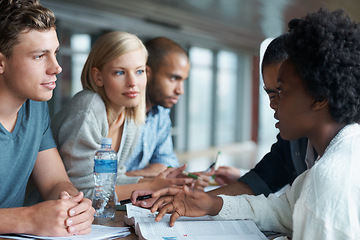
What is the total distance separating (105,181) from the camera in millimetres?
1646

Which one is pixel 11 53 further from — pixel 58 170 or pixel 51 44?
pixel 58 170

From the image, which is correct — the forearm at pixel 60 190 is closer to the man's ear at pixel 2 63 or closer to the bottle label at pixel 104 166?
the bottle label at pixel 104 166

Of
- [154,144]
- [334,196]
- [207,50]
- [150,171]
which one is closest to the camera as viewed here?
[334,196]

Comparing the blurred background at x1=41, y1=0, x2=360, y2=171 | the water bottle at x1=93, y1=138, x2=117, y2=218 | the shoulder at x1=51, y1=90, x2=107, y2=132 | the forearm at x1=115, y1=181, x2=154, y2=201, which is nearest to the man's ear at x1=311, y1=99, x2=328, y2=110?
the water bottle at x1=93, y1=138, x2=117, y2=218

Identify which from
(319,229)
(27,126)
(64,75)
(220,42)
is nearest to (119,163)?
(27,126)

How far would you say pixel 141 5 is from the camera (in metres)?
7.98

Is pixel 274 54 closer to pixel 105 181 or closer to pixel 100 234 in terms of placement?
pixel 105 181

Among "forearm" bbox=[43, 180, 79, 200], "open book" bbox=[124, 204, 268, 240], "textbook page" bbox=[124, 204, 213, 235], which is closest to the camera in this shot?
"open book" bbox=[124, 204, 268, 240]

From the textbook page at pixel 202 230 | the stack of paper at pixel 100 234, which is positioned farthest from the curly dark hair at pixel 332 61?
the stack of paper at pixel 100 234

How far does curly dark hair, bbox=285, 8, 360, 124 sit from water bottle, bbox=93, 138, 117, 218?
0.77 m

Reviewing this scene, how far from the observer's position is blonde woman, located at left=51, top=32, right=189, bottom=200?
5.89 ft

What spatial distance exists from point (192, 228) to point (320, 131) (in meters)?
0.49

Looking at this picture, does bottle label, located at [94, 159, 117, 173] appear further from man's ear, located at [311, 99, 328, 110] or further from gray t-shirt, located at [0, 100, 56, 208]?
man's ear, located at [311, 99, 328, 110]

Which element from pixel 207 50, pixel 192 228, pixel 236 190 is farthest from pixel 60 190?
pixel 207 50
